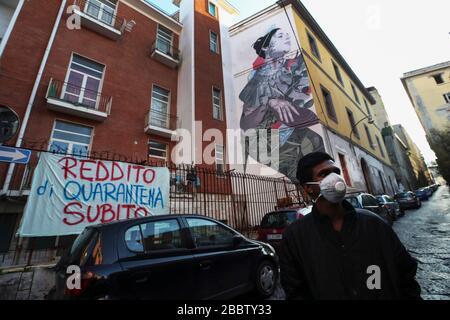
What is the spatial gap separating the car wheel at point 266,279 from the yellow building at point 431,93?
39.2 m

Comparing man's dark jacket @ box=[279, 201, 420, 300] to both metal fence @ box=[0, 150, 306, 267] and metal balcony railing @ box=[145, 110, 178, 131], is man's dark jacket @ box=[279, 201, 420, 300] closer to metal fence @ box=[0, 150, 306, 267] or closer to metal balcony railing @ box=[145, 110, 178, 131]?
metal fence @ box=[0, 150, 306, 267]

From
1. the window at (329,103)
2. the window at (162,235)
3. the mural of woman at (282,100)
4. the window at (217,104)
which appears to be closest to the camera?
the window at (162,235)

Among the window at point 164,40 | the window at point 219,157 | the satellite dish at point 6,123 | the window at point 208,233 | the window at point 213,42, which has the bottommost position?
the window at point 208,233

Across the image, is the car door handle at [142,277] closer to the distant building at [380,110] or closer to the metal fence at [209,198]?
the metal fence at [209,198]

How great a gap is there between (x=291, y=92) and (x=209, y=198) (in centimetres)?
1015

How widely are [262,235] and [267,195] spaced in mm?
4567

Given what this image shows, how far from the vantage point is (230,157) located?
1527 cm

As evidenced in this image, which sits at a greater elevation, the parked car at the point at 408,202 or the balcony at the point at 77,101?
the balcony at the point at 77,101

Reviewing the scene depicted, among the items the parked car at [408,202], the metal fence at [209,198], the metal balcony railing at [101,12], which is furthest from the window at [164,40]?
the parked car at [408,202]

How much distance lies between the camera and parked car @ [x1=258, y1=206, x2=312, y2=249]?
5906 mm

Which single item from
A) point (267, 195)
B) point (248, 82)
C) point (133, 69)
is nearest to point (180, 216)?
point (267, 195)

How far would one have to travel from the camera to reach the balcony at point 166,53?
14.4m
